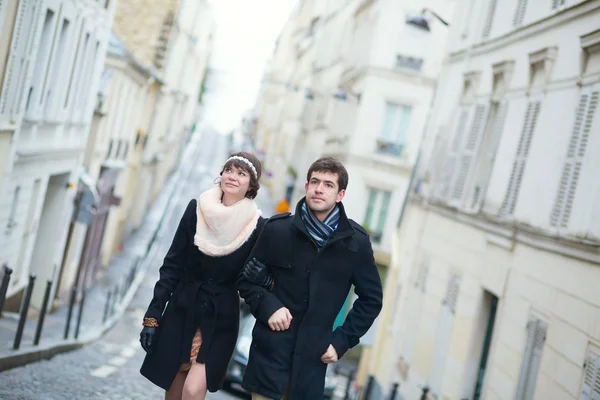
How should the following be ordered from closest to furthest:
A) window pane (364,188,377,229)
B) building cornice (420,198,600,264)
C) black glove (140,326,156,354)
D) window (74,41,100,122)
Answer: black glove (140,326,156,354)
building cornice (420,198,600,264)
window (74,41,100,122)
window pane (364,188,377,229)

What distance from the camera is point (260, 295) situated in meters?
5.59

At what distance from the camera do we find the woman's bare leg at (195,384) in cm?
600

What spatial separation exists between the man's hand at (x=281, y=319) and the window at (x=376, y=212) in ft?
88.9

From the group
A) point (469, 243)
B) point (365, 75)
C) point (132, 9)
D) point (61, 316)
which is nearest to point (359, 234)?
point (469, 243)

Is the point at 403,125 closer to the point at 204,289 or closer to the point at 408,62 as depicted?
the point at 408,62

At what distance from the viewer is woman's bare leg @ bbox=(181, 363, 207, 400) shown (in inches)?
236

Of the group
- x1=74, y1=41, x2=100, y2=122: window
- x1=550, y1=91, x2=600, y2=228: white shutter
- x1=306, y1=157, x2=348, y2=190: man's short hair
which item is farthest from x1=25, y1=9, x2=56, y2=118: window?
x1=306, y1=157, x2=348, y2=190: man's short hair

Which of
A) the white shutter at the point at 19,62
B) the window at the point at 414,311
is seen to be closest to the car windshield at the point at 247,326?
the window at the point at 414,311

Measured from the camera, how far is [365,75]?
1292 inches

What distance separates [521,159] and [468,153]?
10.2ft

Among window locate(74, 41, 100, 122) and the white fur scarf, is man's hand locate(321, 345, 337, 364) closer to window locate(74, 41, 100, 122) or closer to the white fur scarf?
the white fur scarf

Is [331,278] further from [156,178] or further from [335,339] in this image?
[156,178]

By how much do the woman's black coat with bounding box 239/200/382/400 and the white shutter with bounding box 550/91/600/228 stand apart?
5775mm

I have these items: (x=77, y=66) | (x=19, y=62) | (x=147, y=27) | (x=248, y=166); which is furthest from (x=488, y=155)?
(x=147, y=27)
